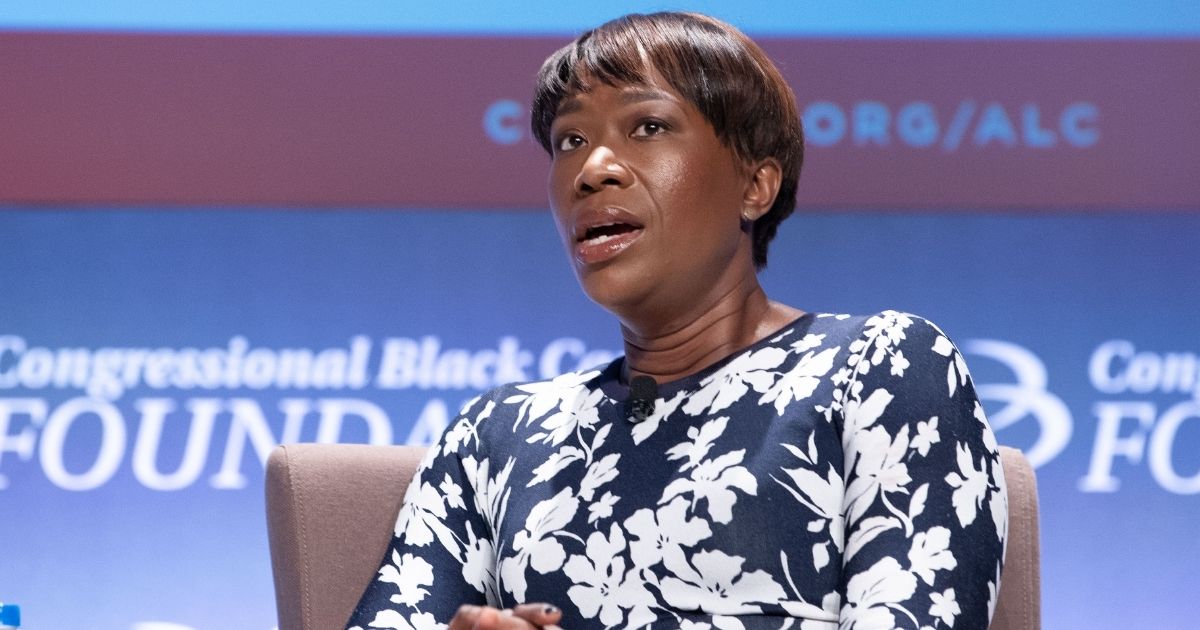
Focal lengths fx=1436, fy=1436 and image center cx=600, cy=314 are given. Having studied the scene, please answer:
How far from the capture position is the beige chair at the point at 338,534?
1.72m

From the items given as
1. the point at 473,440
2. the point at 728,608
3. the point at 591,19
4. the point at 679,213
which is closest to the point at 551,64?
the point at 679,213

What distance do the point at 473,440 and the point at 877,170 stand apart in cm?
140

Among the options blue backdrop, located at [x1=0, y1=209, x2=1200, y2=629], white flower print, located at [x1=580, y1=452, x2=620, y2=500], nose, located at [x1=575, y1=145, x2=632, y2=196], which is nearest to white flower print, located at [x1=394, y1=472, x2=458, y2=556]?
white flower print, located at [x1=580, y1=452, x2=620, y2=500]

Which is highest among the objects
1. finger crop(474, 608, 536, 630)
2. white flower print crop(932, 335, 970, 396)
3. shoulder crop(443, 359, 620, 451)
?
shoulder crop(443, 359, 620, 451)

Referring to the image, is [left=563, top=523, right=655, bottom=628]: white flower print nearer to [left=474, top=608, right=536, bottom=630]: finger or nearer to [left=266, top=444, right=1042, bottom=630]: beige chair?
[left=474, top=608, right=536, bottom=630]: finger

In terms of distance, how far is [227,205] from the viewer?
299 centimetres

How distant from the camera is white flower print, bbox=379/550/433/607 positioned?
1734 millimetres

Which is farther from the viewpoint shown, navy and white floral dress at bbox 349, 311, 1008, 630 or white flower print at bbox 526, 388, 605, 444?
white flower print at bbox 526, 388, 605, 444

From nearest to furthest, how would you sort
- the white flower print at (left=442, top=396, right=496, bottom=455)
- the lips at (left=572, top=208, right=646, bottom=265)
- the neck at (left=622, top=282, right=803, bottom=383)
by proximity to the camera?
1. the lips at (left=572, top=208, right=646, bottom=265)
2. the neck at (left=622, top=282, right=803, bottom=383)
3. the white flower print at (left=442, top=396, right=496, bottom=455)

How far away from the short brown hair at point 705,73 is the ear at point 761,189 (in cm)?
1

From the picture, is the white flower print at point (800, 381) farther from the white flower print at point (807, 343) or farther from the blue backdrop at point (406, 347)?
the blue backdrop at point (406, 347)

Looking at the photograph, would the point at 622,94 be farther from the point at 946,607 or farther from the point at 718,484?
the point at 946,607

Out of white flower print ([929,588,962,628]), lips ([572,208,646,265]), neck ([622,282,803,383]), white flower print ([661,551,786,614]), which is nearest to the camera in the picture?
white flower print ([929,588,962,628])

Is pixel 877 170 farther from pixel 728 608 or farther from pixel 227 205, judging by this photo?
pixel 728 608
